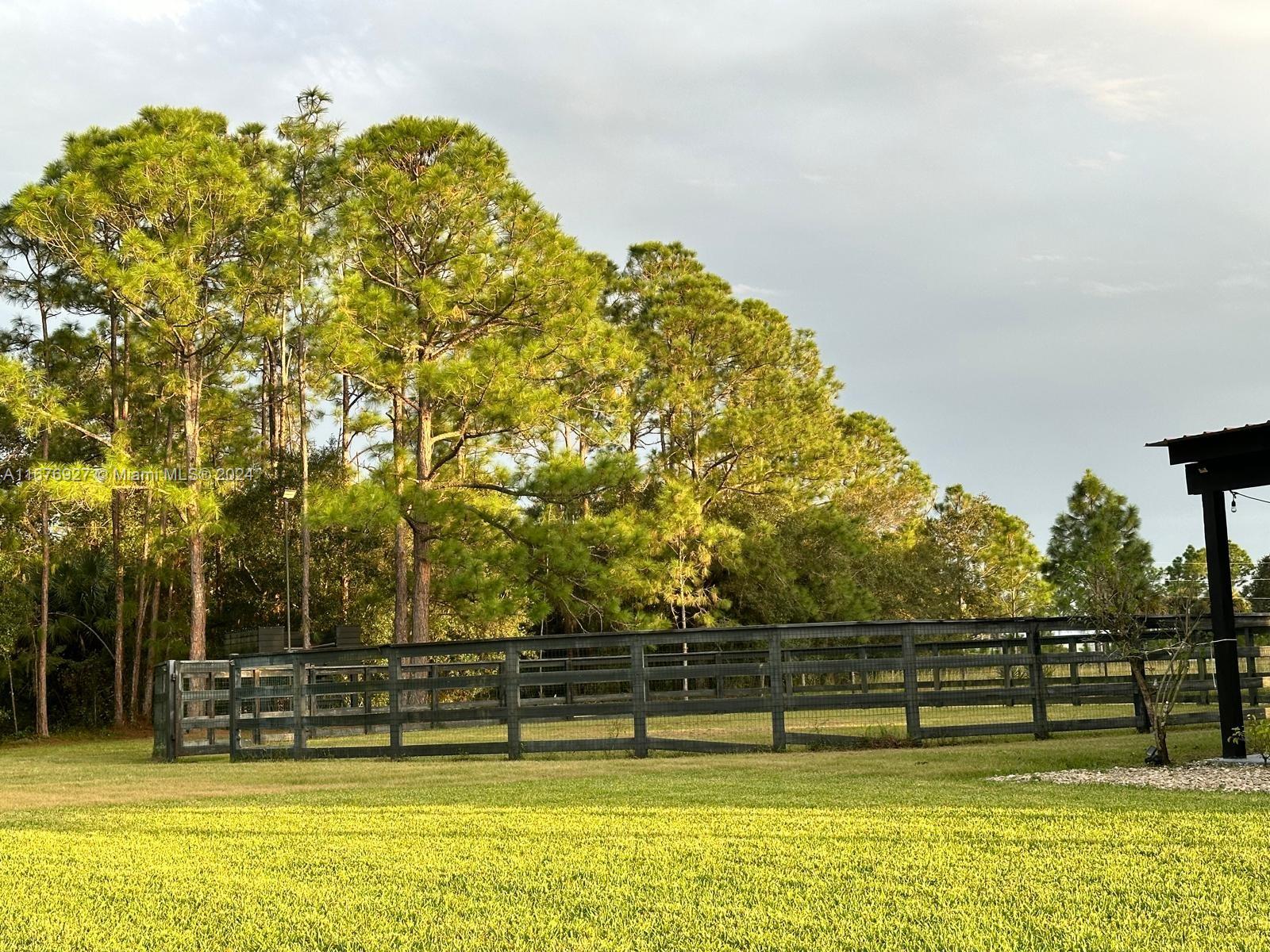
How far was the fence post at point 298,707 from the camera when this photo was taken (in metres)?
13.3

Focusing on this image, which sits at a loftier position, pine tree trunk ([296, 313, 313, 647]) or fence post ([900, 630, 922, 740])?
pine tree trunk ([296, 313, 313, 647])

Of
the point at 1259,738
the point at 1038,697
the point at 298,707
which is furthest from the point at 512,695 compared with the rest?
the point at 1259,738

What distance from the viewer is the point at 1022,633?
12.4m

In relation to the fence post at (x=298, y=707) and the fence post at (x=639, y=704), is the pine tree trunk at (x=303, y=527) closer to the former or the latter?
the fence post at (x=298, y=707)

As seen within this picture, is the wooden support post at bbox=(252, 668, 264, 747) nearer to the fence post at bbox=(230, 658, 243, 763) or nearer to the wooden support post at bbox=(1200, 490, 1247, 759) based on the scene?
the fence post at bbox=(230, 658, 243, 763)

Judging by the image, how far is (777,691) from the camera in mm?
11719

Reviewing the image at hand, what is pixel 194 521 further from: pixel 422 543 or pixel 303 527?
pixel 422 543

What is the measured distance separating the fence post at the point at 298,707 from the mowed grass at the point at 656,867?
420 centimetres

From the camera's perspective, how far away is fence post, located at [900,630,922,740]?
11.8 meters

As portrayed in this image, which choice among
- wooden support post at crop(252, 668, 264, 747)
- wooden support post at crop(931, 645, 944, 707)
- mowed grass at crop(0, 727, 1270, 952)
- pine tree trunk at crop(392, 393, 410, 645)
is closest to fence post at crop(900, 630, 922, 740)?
wooden support post at crop(931, 645, 944, 707)

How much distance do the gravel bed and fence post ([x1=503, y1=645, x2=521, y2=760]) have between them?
17.5 feet

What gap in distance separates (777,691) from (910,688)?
53.9 inches

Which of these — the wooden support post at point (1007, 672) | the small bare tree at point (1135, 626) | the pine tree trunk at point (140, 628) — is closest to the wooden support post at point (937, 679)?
the wooden support post at point (1007, 672)

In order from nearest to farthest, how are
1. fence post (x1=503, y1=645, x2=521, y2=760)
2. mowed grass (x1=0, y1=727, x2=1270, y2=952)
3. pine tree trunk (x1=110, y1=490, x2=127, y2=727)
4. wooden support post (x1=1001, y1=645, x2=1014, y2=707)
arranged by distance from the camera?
mowed grass (x1=0, y1=727, x2=1270, y2=952) < fence post (x1=503, y1=645, x2=521, y2=760) < wooden support post (x1=1001, y1=645, x2=1014, y2=707) < pine tree trunk (x1=110, y1=490, x2=127, y2=727)
